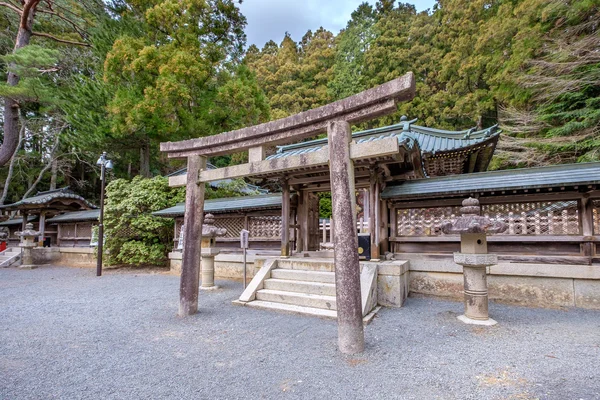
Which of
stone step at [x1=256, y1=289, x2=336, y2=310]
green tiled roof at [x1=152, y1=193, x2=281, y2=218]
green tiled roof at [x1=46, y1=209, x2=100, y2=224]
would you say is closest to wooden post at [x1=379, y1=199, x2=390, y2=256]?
stone step at [x1=256, y1=289, x2=336, y2=310]

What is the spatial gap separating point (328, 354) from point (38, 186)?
27873 mm

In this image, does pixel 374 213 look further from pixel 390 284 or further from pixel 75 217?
pixel 75 217

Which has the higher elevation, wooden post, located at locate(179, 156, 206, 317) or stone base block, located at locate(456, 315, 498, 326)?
wooden post, located at locate(179, 156, 206, 317)

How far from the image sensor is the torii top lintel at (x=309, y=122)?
352 centimetres

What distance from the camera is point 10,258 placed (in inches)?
545

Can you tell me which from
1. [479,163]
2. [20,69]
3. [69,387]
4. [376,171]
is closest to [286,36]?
[20,69]

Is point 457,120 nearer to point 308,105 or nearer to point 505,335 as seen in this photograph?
point 308,105

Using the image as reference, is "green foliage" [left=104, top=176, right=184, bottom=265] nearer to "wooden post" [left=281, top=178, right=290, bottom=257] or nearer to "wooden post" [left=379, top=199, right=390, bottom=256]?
"wooden post" [left=281, top=178, right=290, bottom=257]

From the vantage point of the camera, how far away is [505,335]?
13.7ft

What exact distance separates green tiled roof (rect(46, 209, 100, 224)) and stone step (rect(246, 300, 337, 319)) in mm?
11066

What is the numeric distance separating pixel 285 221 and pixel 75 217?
1255 cm

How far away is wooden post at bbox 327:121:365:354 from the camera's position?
3609 millimetres

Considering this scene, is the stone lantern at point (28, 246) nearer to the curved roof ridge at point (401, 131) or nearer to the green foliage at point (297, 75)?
the curved roof ridge at point (401, 131)

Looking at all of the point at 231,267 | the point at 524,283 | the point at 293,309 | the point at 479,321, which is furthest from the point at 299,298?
the point at 524,283
